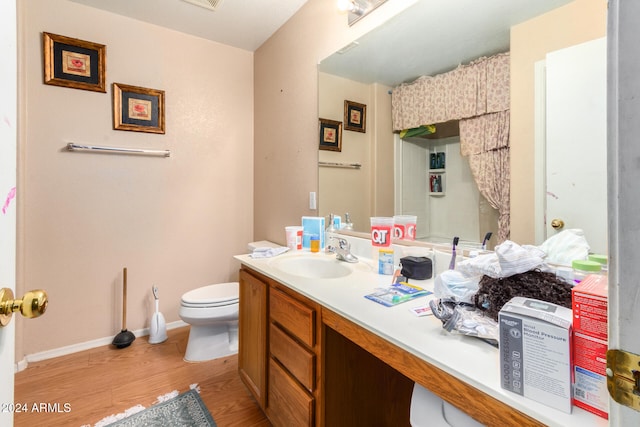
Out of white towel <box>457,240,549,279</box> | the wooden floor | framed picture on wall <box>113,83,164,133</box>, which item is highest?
framed picture on wall <box>113,83,164,133</box>

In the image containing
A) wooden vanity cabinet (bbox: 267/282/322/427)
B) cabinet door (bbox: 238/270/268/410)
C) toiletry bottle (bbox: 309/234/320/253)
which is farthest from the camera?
toiletry bottle (bbox: 309/234/320/253)

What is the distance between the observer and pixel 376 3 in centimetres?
152

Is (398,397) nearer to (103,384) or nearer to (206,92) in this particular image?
(103,384)

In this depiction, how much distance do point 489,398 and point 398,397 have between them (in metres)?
0.79

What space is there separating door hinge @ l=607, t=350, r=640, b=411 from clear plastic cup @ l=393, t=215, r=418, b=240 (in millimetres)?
1066

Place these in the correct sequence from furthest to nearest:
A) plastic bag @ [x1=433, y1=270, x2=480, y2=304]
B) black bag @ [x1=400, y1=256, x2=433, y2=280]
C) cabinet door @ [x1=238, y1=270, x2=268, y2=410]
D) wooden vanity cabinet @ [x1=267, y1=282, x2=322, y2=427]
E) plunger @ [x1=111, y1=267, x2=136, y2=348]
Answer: plunger @ [x1=111, y1=267, x2=136, y2=348] → cabinet door @ [x1=238, y1=270, x2=268, y2=410] → black bag @ [x1=400, y1=256, x2=433, y2=280] → wooden vanity cabinet @ [x1=267, y1=282, x2=322, y2=427] → plastic bag @ [x1=433, y1=270, x2=480, y2=304]

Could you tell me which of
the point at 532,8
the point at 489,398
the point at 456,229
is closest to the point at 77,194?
the point at 456,229

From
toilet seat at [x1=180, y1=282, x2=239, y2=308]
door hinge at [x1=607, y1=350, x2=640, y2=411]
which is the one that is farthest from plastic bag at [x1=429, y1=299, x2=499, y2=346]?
toilet seat at [x1=180, y1=282, x2=239, y2=308]

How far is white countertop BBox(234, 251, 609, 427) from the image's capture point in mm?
500

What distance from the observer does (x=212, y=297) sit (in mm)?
1987

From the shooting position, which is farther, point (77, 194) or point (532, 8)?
point (77, 194)

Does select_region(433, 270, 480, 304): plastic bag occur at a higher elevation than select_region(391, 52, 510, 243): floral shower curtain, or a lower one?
lower

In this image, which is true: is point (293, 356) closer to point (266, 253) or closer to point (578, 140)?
point (266, 253)

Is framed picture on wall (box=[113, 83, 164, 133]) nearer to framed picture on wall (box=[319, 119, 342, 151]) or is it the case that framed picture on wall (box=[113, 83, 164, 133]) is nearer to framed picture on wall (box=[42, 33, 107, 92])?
framed picture on wall (box=[42, 33, 107, 92])
